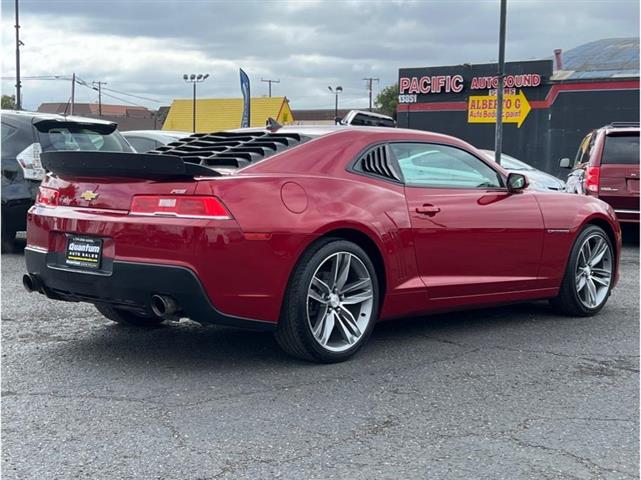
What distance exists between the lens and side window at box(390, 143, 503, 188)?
5.63 m

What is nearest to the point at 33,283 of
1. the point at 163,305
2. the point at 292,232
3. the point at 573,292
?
the point at 163,305

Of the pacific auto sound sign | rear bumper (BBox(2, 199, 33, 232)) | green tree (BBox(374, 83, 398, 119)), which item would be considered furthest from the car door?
green tree (BBox(374, 83, 398, 119))

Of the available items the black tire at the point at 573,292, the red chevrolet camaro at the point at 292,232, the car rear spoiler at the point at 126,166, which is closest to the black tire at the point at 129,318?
the red chevrolet camaro at the point at 292,232

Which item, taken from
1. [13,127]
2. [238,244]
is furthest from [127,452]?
[13,127]

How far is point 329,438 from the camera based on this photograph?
3.73 m

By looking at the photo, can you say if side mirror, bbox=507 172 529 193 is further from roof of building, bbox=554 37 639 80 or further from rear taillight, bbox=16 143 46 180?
roof of building, bbox=554 37 639 80

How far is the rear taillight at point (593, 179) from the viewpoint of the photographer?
1178 cm

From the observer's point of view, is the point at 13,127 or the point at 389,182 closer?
the point at 389,182

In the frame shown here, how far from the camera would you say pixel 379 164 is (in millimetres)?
5445

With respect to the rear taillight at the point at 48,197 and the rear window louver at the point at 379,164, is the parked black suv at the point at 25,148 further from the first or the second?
the rear window louver at the point at 379,164

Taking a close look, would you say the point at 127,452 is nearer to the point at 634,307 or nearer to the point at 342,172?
the point at 342,172

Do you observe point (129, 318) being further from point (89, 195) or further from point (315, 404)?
point (315, 404)

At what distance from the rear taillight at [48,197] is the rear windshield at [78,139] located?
390 cm

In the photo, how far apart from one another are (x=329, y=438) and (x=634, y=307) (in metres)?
4.33
